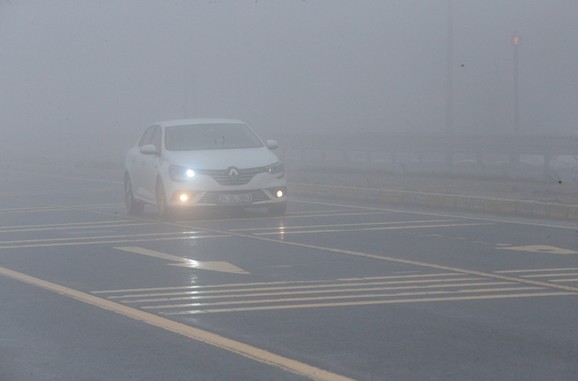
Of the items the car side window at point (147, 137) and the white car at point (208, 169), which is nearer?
the white car at point (208, 169)

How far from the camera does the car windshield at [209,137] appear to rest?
1895 cm

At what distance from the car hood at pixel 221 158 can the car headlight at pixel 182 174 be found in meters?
0.07

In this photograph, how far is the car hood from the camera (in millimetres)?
18094

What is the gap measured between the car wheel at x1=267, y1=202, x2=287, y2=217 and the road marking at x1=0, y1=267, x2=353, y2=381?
303 inches

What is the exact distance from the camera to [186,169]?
18.1m

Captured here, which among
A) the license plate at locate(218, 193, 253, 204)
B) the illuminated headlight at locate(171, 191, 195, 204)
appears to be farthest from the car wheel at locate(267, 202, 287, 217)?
the illuminated headlight at locate(171, 191, 195, 204)

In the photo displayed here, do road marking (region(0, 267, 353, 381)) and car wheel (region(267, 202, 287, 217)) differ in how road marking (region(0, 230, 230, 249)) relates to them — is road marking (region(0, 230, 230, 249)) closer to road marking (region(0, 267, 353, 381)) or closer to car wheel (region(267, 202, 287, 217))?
car wheel (region(267, 202, 287, 217))

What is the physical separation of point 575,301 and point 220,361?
3.40 metres

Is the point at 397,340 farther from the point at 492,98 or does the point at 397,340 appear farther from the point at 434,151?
the point at 492,98

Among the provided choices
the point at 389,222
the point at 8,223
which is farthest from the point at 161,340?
the point at 8,223

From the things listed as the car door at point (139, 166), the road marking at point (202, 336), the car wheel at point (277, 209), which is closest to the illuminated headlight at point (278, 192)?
the car wheel at point (277, 209)

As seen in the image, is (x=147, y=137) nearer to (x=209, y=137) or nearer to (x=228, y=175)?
(x=209, y=137)

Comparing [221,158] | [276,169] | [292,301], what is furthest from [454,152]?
[292,301]

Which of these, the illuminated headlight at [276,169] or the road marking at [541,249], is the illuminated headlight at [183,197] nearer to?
the illuminated headlight at [276,169]
